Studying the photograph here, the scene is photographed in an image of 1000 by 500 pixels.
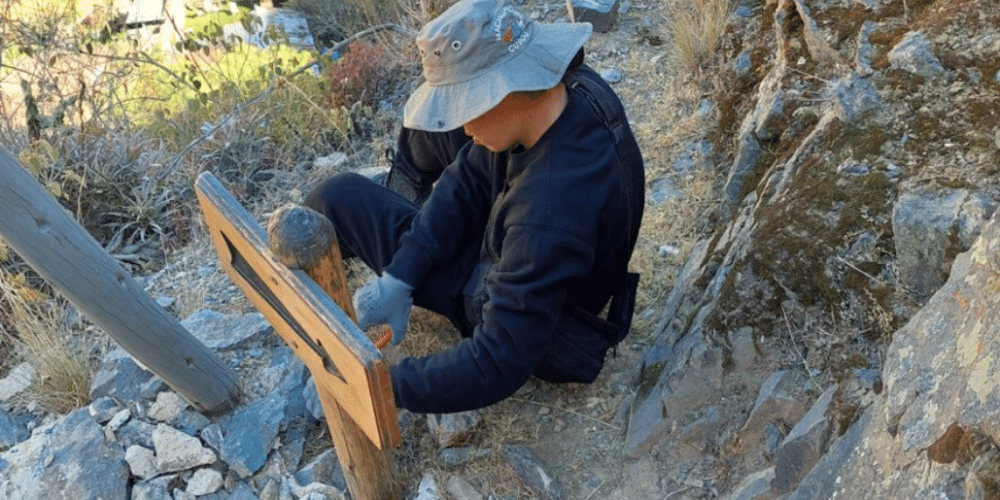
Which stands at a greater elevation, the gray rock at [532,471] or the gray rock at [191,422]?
the gray rock at [191,422]

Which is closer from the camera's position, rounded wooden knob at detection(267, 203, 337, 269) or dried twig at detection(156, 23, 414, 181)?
rounded wooden knob at detection(267, 203, 337, 269)

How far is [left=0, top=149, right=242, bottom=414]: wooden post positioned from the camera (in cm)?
232

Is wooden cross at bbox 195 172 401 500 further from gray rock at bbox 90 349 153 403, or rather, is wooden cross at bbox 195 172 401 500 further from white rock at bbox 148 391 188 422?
gray rock at bbox 90 349 153 403

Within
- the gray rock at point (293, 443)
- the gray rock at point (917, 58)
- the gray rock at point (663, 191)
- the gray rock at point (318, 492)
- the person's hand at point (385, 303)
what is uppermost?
the person's hand at point (385, 303)

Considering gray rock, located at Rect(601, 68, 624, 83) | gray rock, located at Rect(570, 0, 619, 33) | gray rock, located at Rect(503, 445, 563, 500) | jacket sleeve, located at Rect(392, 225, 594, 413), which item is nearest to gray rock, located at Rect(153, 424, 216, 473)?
jacket sleeve, located at Rect(392, 225, 594, 413)

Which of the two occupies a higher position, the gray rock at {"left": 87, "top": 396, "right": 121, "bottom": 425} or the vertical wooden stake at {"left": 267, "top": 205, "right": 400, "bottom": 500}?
the vertical wooden stake at {"left": 267, "top": 205, "right": 400, "bottom": 500}

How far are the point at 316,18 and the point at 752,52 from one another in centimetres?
432

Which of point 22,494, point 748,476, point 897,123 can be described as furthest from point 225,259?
point 897,123

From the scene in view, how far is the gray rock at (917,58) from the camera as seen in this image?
2.82 metres

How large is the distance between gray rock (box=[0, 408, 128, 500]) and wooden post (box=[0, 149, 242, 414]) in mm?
331

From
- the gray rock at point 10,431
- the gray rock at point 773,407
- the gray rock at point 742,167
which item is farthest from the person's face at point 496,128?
the gray rock at point 10,431

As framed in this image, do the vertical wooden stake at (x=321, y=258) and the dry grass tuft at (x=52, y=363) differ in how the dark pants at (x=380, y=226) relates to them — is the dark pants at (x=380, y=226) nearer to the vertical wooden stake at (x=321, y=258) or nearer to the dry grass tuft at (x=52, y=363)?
the vertical wooden stake at (x=321, y=258)

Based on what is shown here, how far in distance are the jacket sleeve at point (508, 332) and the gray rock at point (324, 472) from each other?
498 mm

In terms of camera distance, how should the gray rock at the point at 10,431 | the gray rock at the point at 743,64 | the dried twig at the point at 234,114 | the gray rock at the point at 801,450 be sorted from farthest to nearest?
the dried twig at the point at 234,114 < the gray rock at the point at 743,64 < the gray rock at the point at 10,431 < the gray rock at the point at 801,450
